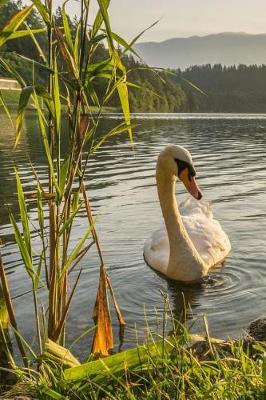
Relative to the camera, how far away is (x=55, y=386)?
3.50 metres

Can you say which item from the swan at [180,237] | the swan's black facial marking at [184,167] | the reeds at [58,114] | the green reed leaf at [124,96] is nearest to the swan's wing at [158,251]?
the swan at [180,237]

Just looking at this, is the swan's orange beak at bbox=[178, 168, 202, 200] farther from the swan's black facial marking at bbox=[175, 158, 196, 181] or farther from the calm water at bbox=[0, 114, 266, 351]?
the calm water at bbox=[0, 114, 266, 351]

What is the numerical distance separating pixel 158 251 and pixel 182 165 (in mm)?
1491

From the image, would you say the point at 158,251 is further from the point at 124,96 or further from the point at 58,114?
the point at 58,114

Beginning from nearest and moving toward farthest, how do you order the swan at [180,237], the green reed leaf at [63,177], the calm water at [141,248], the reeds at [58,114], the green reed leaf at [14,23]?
the green reed leaf at [14,23] < the reeds at [58,114] < the green reed leaf at [63,177] < the calm water at [141,248] < the swan at [180,237]

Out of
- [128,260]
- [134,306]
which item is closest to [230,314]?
[134,306]

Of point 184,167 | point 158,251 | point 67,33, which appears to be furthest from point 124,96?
point 158,251

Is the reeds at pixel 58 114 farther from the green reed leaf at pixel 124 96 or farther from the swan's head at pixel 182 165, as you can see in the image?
the swan's head at pixel 182 165

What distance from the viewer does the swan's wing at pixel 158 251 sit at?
8436 mm

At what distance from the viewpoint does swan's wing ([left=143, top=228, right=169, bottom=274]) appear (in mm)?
8436

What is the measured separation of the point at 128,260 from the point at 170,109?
13924 cm

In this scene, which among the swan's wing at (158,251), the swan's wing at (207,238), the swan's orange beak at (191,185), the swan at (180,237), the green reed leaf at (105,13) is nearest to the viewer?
the green reed leaf at (105,13)

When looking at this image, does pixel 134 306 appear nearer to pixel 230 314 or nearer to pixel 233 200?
pixel 230 314

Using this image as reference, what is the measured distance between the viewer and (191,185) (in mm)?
7898
